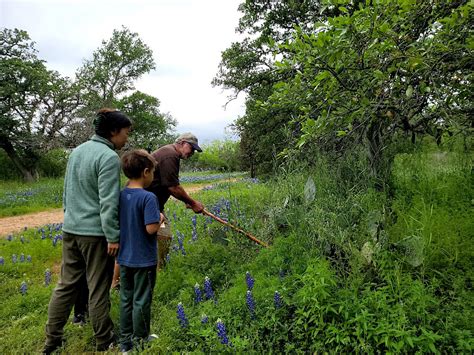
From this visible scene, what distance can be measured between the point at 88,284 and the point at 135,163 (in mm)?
1214

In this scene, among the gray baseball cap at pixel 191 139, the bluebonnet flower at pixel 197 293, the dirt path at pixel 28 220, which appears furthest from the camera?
the dirt path at pixel 28 220

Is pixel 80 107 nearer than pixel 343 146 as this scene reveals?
No

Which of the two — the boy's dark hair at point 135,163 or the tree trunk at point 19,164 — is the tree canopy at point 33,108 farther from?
the boy's dark hair at point 135,163

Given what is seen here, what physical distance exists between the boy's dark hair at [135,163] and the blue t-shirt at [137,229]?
0.57 ft

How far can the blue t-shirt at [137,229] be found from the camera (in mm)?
3037

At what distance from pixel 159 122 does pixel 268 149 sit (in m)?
22.0

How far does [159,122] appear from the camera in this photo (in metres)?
31.0

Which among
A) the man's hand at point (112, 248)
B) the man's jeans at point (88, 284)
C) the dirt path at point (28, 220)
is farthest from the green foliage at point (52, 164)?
the man's hand at point (112, 248)

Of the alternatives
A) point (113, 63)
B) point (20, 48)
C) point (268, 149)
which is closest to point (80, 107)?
point (20, 48)

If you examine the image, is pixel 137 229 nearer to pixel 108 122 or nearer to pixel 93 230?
pixel 93 230

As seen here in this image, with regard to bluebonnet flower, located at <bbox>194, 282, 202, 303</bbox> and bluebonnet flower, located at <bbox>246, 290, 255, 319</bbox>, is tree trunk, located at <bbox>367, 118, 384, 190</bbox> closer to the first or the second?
bluebonnet flower, located at <bbox>246, 290, 255, 319</bbox>

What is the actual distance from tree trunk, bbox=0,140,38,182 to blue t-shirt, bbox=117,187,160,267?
21.3m

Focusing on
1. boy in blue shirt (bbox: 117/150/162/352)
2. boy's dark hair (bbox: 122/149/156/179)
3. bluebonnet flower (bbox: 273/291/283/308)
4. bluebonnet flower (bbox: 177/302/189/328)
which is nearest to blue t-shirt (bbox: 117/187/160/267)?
boy in blue shirt (bbox: 117/150/162/352)

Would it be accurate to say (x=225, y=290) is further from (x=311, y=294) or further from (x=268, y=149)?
(x=268, y=149)
